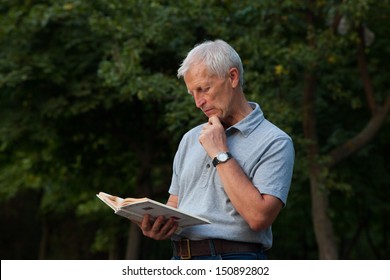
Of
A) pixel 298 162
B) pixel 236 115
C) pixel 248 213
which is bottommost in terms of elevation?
pixel 298 162

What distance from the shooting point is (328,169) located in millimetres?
11766

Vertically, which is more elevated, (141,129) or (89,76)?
(89,76)

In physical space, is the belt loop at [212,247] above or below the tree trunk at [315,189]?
above

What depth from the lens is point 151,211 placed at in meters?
3.41

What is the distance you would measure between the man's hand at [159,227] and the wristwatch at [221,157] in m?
0.28

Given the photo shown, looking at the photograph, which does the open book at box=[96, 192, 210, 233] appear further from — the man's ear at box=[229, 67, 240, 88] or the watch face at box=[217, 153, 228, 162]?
the man's ear at box=[229, 67, 240, 88]

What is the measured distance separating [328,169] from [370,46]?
6.34 feet

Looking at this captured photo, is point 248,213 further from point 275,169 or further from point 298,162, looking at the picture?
point 298,162

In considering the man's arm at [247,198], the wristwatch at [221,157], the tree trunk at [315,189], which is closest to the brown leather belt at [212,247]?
the man's arm at [247,198]

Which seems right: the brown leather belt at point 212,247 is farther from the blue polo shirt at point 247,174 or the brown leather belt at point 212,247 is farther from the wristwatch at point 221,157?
the wristwatch at point 221,157

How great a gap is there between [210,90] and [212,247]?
57 cm

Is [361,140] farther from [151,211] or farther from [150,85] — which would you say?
[151,211]

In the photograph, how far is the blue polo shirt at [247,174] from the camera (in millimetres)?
3307
